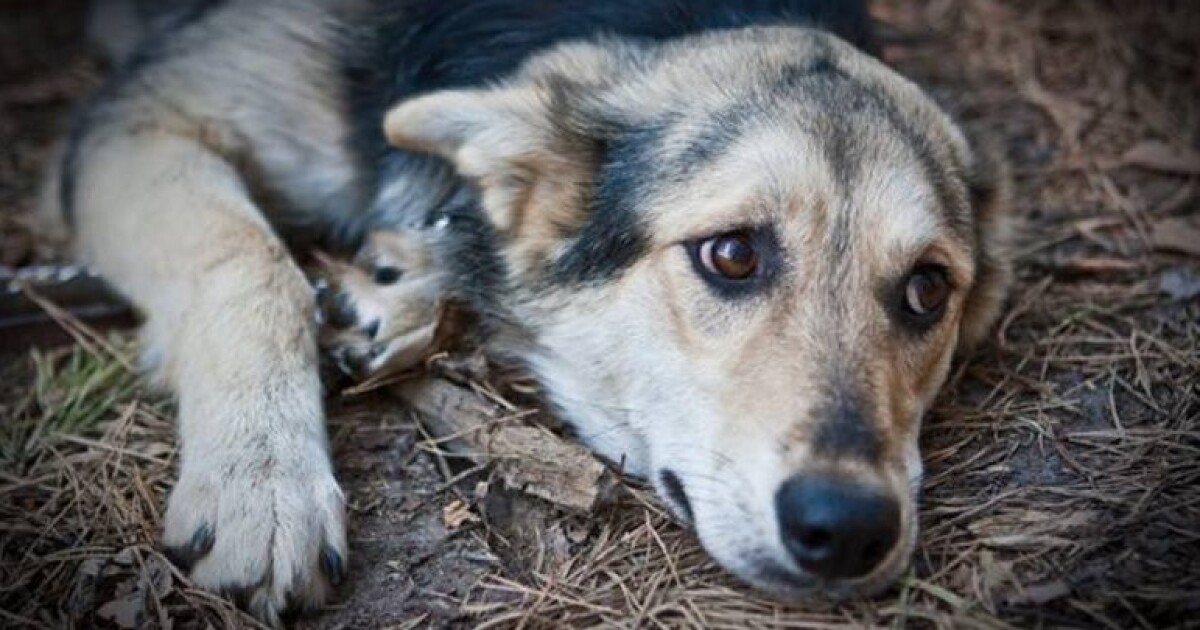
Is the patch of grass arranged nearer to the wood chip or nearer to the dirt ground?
the dirt ground

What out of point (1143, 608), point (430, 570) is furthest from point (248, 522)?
point (1143, 608)

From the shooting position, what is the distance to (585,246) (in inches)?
141

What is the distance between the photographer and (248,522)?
3123 millimetres

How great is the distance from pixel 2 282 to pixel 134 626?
5.71 ft

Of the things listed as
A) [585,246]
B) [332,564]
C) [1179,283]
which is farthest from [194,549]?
[1179,283]

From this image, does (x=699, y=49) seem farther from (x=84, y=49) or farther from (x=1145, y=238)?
(x=84, y=49)

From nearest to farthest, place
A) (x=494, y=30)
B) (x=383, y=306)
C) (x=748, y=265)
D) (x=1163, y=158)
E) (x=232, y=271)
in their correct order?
(x=748, y=265)
(x=232, y=271)
(x=383, y=306)
(x=494, y=30)
(x=1163, y=158)

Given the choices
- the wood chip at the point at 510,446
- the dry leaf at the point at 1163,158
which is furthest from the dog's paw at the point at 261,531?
the dry leaf at the point at 1163,158

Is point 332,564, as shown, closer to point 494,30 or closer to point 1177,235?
point 494,30

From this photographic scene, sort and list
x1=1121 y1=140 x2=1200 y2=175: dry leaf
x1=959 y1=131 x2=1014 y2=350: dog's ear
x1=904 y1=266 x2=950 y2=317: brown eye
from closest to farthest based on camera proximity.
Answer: x1=904 y1=266 x2=950 y2=317: brown eye
x1=959 y1=131 x2=1014 y2=350: dog's ear
x1=1121 y1=140 x2=1200 y2=175: dry leaf

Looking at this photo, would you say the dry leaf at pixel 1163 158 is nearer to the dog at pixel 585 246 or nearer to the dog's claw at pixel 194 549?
the dog at pixel 585 246

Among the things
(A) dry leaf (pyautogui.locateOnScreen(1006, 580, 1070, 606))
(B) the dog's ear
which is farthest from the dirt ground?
(B) the dog's ear

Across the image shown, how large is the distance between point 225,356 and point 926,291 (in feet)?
6.15

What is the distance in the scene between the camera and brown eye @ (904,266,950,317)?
342 cm
